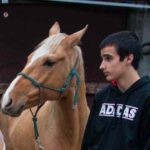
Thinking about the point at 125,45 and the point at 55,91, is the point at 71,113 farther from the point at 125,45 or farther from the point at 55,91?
the point at 125,45

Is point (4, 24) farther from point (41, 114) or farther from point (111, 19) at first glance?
point (41, 114)

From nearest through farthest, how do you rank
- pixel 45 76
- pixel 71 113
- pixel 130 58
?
pixel 130 58, pixel 45 76, pixel 71 113

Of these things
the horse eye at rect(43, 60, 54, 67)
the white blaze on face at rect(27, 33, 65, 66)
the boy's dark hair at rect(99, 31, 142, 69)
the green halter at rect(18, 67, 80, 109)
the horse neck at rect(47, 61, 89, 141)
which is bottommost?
the horse neck at rect(47, 61, 89, 141)

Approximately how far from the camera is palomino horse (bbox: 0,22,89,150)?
4508 mm

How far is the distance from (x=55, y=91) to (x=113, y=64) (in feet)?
3.84

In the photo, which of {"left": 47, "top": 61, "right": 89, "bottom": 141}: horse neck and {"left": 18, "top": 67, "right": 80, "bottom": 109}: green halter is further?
{"left": 47, "top": 61, "right": 89, "bottom": 141}: horse neck

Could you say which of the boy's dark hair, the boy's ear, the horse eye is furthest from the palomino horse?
the boy's ear

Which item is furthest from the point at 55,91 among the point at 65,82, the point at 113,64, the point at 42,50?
A: the point at 113,64

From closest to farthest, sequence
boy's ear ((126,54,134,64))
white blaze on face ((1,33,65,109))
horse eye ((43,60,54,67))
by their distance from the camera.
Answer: boy's ear ((126,54,134,64)), white blaze on face ((1,33,65,109)), horse eye ((43,60,54,67))

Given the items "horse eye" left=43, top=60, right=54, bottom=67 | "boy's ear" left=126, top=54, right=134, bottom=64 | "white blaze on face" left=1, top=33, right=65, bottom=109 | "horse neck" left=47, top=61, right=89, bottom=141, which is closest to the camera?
"boy's ear" left=126, top=54, right=134, bottom=64

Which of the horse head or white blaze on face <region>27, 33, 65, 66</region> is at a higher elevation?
white blaze on face <region>27, 33, 65, 66</region>

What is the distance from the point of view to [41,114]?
525 cm

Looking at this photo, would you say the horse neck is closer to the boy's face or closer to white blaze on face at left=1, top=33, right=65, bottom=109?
white blaze on face at left=1, top=33, right=65, bottom=109

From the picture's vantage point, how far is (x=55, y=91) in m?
4.62
